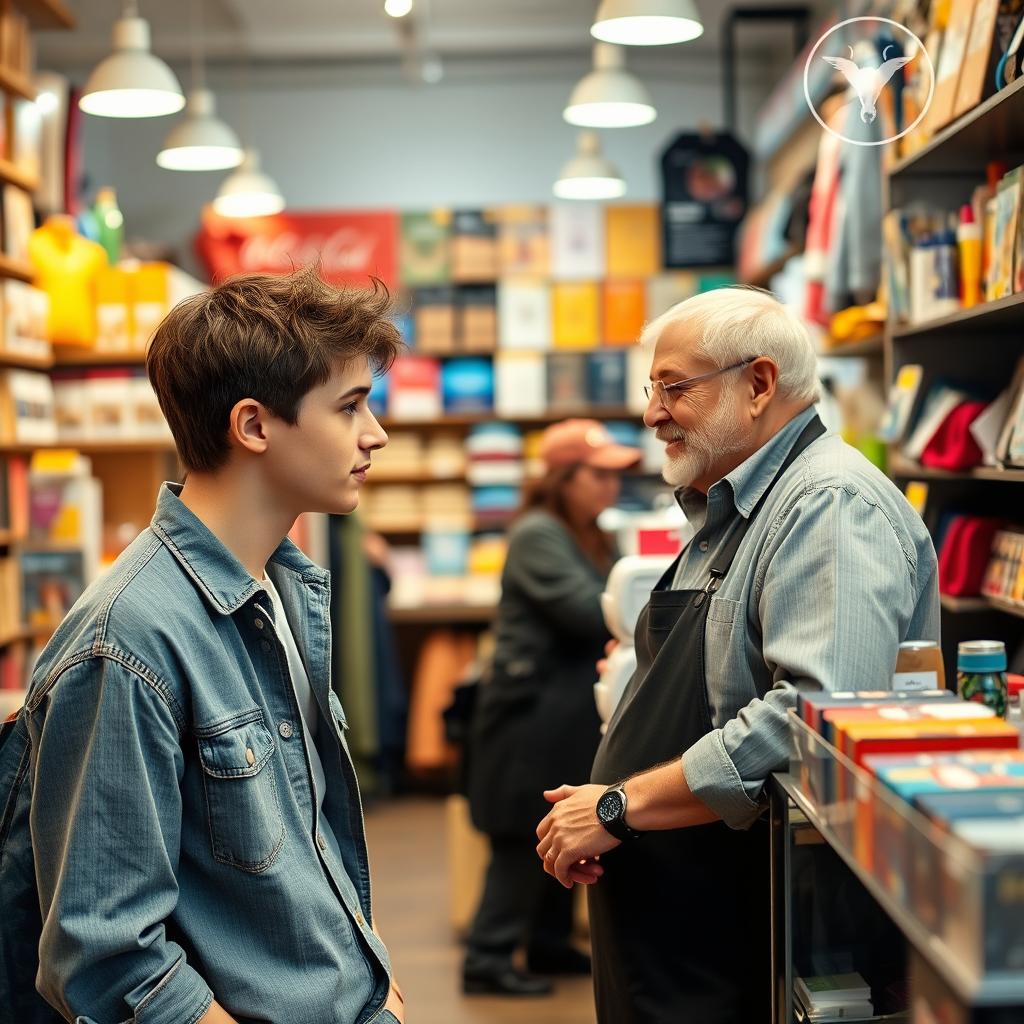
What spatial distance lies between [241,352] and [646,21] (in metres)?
3.01

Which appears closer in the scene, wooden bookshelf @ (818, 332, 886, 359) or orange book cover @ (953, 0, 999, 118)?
orange book cover @ (953, 0, 999, 118)

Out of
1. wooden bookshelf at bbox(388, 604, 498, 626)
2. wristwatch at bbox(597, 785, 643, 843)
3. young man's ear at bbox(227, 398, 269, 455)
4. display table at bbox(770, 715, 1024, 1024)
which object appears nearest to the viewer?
display table at bbox(770, 715, 1024, 1024)

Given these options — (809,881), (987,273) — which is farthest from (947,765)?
(987,273)

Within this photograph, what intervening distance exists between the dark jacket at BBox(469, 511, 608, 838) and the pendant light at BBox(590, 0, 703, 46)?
156cm

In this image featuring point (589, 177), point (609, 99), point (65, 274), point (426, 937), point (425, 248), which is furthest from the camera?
point (425, 248)

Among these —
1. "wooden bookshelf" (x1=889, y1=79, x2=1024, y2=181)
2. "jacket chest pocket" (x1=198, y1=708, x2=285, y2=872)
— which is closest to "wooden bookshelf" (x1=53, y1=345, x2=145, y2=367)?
"wooden bookshelf" (x1=889, y1=79, x2=1024, y2=181)

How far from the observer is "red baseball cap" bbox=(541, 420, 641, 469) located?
4531 millimetres

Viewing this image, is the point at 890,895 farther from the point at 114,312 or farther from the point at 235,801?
the point at 114,312

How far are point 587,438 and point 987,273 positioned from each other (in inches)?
66.0

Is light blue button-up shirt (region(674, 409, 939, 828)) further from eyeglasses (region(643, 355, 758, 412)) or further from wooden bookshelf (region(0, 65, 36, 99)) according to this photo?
wooden bookshelf (region(0, 65, 36, 99))

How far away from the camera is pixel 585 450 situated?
457 cm

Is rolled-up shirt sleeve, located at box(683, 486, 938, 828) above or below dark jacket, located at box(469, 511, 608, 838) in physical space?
above

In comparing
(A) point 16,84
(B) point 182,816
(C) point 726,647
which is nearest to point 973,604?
(C) point 726,647

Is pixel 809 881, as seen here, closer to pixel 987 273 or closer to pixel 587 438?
pixel 987 273
